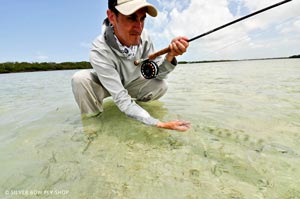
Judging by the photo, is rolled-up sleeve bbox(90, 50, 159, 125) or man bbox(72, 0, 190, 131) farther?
rolled-up sleeve bbox(90, 50, 159, 125)

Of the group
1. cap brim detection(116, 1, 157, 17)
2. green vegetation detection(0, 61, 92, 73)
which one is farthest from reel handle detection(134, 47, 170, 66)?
green vegetation detection(0, 61, 92, 73)

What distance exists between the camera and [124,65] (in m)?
3.43

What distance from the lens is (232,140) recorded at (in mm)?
2387

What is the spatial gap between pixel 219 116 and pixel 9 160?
2.48 meters

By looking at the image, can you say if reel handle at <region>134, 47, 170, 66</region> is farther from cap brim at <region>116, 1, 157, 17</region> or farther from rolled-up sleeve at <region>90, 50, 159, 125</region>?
cap brim at <region>116, 1, 157, 17</region>

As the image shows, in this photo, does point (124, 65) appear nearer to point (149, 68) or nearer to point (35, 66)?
point (149, 68)

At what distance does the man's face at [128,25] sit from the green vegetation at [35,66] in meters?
48.4

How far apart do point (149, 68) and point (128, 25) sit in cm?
77

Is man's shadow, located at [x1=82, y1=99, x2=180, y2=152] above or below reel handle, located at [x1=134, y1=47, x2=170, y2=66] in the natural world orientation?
below

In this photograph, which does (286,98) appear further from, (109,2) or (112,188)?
(112,188)

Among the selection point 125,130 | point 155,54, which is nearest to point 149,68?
point 155,54

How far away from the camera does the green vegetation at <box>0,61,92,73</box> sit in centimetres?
4500

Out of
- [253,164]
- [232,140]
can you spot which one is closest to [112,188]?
[253,164]

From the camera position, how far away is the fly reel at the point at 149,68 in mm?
3336
